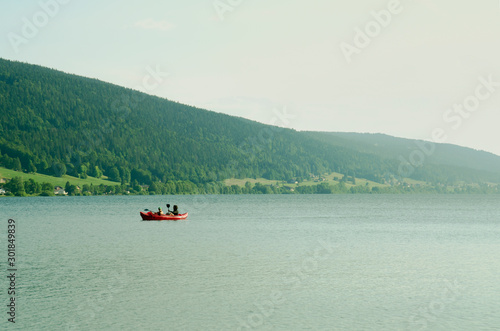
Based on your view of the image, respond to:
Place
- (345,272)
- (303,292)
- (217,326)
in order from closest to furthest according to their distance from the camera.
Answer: (217,326)
(303,292)
(345,272)

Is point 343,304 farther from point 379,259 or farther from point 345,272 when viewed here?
point 379,259

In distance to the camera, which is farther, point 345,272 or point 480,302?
point 345,272

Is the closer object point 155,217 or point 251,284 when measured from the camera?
point 251,284

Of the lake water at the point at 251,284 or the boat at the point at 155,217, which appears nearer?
the lake water at the point at 251,284

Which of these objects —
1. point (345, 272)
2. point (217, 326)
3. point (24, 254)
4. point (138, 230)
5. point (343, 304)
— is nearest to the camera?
point (217, 326)

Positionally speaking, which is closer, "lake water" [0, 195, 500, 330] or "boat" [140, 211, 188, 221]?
"lake water" [0, 195, 500, 330]

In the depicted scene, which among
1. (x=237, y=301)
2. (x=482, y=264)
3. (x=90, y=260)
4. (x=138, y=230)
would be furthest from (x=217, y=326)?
(x=138, y=230)

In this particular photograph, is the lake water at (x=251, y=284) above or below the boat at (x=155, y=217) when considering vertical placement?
below

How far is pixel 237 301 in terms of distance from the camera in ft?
102

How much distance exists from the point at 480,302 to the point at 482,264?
677 inches

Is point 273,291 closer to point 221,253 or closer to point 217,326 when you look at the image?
point 217,326

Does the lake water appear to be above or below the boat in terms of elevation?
below

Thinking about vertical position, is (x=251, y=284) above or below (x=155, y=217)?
below

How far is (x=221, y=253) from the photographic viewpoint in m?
52.2
